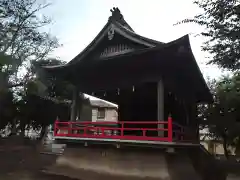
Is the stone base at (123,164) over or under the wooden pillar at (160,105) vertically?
under

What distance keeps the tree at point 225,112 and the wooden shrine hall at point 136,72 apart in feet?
18.9

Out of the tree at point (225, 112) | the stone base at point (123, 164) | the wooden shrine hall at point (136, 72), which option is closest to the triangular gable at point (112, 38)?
the wooden shrine hall at point (136, 72)

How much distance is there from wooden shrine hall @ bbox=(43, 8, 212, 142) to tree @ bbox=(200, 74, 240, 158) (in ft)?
18.9

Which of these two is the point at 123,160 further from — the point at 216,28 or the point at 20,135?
the point at 20,135

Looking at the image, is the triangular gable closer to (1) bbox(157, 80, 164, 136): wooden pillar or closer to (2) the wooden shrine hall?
(2) the wooden shrine hall

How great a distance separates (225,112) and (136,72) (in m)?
13.2

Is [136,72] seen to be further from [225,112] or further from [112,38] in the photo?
[225,112]

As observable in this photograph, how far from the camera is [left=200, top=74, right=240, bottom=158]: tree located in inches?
846

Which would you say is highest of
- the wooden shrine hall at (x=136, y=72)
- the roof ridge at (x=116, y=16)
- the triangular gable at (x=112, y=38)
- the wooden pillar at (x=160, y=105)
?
the roof ridge at (x=116, y=16)

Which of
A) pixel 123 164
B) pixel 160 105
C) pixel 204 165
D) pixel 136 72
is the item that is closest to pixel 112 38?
pixel 136 72

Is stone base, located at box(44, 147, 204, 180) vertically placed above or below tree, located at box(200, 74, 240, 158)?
below

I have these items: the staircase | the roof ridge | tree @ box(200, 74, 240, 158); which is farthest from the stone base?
tree @ box(200, 74, 240, 158)

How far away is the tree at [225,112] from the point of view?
21489mm

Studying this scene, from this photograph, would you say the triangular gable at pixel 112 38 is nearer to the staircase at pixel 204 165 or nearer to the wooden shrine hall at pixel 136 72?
the wooden shrine hall at pixel 136 72
